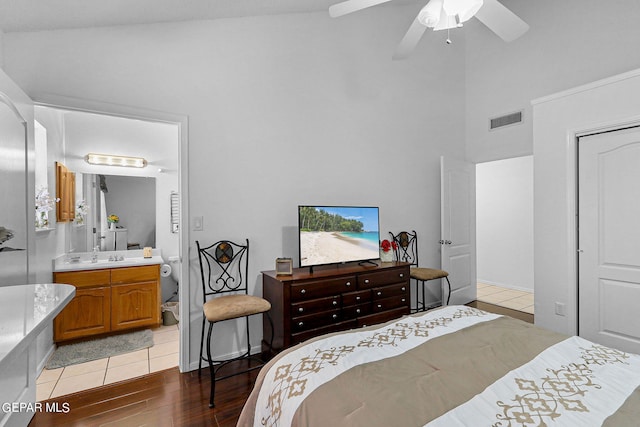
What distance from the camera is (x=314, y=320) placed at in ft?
9.02

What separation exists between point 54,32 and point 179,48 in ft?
2.70

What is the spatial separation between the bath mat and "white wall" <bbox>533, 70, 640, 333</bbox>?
415 centimetres

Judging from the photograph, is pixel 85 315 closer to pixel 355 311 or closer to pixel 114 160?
pixel 114 160

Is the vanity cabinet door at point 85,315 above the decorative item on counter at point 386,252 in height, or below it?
below

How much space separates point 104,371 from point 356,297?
2253 mm

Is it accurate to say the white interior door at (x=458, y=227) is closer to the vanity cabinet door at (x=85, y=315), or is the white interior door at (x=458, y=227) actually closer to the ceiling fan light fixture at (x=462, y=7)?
the ceiling fan light fixture at (x=462, y=7)

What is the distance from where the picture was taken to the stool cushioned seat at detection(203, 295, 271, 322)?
91.3 inches

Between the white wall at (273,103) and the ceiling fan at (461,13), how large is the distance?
4.38 feet

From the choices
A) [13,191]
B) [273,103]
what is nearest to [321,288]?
[273,103]

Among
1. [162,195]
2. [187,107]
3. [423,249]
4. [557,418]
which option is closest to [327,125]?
[187,107]

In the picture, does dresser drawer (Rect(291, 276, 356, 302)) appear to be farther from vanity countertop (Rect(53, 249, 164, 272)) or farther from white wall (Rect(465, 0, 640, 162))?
white wall (Rect(465, 0, 640, 162))

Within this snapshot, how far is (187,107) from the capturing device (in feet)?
8.87

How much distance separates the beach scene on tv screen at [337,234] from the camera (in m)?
2.98

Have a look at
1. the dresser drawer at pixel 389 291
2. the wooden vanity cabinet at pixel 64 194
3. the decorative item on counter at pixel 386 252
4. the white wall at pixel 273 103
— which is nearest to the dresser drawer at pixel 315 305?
the dresser drawer at pixel 389 291
